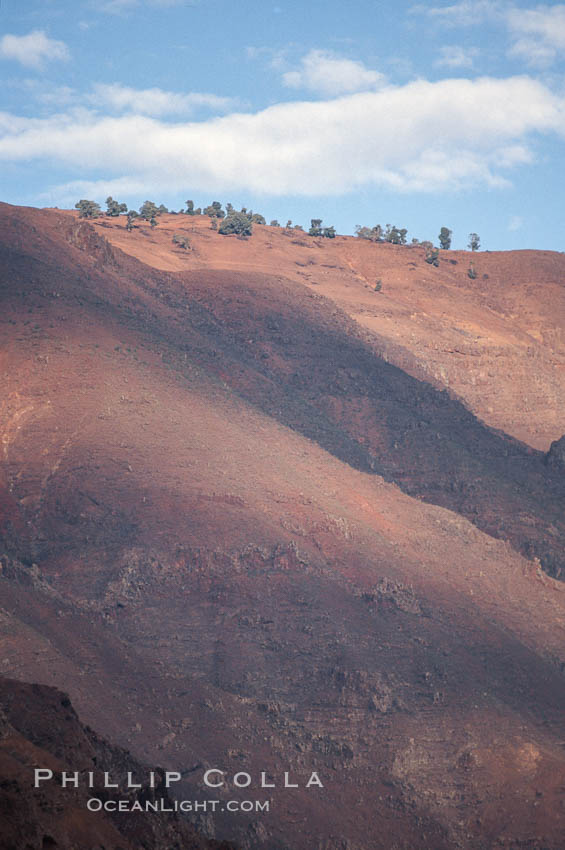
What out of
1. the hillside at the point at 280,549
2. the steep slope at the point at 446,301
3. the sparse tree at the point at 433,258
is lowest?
the hillside at the point at 280,549

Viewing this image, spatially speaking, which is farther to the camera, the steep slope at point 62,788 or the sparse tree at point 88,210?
the sparse tree at point 88,210

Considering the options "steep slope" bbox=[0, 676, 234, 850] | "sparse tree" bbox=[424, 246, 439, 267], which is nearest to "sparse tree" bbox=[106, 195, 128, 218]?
"sparse tree" bbox=[424, 246, 439, 267]

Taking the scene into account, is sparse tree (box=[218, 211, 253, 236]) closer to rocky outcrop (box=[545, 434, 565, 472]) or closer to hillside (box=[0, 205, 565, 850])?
hillside (box=[0, 205, 565, 850])

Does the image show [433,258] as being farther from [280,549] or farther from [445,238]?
[280,549]

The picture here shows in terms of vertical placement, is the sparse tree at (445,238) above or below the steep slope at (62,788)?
above

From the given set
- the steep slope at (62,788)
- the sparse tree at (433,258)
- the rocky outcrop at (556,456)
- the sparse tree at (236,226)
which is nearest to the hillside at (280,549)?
the rocky outcrop at (556,456)

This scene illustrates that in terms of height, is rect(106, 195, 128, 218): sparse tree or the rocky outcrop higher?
rect(106, 195, 128, 218): sparse tree

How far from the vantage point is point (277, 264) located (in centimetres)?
7112

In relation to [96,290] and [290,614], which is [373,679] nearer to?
[290,614]

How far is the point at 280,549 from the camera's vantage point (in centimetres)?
3328

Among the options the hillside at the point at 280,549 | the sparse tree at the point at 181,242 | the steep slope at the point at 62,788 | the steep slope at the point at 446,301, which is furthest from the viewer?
the sparse tree at the point at 181,242

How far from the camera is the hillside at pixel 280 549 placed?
25.3m

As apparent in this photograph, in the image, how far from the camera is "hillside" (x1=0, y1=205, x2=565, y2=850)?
25.3 meters

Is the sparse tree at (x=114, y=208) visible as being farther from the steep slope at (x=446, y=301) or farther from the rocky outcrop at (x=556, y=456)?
the rocky outcrop at (x=556, y=456)
